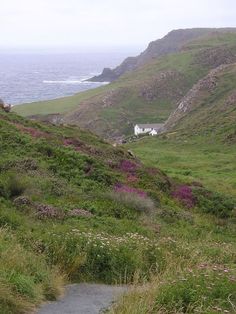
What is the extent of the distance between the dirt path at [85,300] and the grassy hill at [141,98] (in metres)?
91.6

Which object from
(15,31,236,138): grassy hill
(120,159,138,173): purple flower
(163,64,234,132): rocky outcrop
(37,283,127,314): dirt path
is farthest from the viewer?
(15,31,236,138): grassy hill

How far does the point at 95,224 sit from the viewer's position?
16.0 meters

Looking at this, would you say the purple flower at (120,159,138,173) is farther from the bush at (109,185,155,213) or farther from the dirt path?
the dirt path

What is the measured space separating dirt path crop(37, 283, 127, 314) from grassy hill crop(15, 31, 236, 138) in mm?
91595

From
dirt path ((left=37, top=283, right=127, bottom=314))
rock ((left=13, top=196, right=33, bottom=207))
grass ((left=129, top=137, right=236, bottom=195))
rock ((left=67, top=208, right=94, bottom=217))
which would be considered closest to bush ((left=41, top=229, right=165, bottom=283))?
dirt path ((left=37, top=283, right=127, bottom=314))

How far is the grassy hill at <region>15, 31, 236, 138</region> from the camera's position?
113m

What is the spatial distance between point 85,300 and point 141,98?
12120cm

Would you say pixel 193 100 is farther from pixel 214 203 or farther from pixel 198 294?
pixel 198 294

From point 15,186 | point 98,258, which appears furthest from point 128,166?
point 98,258

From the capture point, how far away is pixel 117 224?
1675cm

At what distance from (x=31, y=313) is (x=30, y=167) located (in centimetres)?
1389

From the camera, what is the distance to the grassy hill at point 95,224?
28.8 ft

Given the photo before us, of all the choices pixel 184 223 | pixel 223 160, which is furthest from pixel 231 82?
pixel 184 223

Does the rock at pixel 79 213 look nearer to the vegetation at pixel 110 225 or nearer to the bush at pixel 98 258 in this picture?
the vegetation at pixel 110 225
